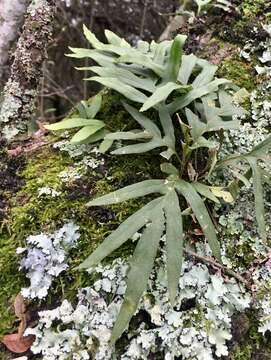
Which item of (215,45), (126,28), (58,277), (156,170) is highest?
(215,45)

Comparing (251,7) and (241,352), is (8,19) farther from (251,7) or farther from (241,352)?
(241,352)

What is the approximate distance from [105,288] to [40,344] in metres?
0.23

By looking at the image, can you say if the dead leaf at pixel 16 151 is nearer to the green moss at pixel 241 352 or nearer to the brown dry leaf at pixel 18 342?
the brown dry leaf at pixel 18 342

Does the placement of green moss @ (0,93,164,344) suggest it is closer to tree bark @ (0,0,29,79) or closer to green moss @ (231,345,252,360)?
green moss @ (231,345,252,360)

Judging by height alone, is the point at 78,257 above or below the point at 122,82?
below

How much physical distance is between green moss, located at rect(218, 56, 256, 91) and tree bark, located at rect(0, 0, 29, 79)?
2.83 feet

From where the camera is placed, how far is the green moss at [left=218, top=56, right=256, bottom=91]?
199 cm

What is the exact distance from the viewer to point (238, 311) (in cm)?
145

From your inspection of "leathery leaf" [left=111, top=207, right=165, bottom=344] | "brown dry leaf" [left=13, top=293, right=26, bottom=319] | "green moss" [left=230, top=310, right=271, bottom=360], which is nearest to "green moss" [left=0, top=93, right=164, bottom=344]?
"brown dry leaf" [left=13, top=293, right=26, bottom=319]

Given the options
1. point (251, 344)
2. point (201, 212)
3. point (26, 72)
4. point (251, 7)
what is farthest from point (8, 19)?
point (251, 344)

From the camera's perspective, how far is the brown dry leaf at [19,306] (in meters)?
1.39

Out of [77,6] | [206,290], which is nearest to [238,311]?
[206,290]

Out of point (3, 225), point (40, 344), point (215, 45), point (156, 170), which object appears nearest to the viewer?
point (40, 344)

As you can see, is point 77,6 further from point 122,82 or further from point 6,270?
point 6,270
